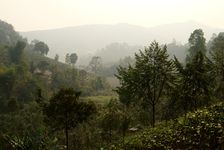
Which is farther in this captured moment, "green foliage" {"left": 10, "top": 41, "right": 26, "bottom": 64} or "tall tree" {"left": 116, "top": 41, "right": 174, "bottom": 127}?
"green foliage" {"left": 10, "top": 41, "right": 26, "bottom": 64}

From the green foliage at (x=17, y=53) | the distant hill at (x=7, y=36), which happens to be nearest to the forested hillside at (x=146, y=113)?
the green foliage at (x=17, y=53)

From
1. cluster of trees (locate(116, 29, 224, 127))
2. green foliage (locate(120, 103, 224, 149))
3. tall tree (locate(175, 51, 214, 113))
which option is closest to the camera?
green foliage (locate(120, 103, 224, 149))

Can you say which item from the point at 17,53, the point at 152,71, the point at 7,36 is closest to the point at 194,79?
the point at 152,71

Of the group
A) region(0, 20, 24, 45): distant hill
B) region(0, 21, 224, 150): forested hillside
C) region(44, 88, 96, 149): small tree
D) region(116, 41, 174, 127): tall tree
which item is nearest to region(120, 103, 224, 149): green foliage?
region(0, 21, 224, 150): forested hillside

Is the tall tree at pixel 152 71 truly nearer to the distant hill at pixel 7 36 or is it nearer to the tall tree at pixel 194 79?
the tall tree at pixel 194 79

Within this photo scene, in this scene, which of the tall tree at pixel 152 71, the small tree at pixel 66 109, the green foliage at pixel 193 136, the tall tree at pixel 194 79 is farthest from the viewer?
the tall tree at pixel 152 71

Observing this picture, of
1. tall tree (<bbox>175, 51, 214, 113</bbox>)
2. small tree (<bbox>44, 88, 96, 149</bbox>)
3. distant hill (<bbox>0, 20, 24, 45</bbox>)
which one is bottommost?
small tree (<bbox>44, 88, 96, 149</bbox>)

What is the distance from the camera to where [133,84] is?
127 feet

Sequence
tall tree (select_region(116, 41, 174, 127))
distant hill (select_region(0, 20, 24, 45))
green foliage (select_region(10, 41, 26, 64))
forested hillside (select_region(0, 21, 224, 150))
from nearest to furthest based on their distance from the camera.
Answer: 1. forested hillside (select_region(0, 21, 224, 150))
2. tall tree (select_region(116, 41, 174, 127))
3. green foliage (select_region(10, 41, 26, 64))
4. distant hill (select_region(0, 20, 24, 45))

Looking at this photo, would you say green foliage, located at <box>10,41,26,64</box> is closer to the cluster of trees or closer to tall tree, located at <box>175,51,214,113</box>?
the cluster of trees

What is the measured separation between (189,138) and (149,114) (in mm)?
30002

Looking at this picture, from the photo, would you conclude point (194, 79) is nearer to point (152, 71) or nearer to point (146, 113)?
point (152, 71)

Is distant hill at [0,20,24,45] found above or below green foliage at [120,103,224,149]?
above

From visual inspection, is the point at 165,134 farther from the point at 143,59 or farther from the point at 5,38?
the point at 5,38
